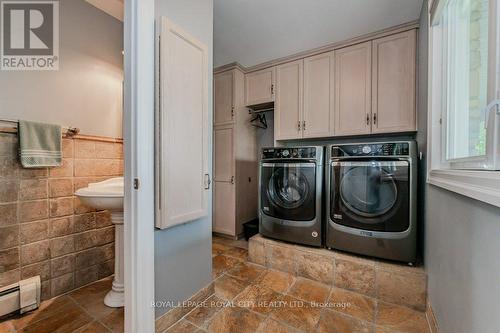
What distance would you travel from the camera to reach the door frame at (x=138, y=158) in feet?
3.51

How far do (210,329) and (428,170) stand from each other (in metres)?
1.73

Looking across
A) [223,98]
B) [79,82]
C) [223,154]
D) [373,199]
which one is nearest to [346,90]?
[373,199]

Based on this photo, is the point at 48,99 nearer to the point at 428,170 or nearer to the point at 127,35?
the point at 127,35

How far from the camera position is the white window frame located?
0.68 meters

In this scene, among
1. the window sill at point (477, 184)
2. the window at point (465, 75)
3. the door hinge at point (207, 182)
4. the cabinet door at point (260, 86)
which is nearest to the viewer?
the window sill at point (477, 184)

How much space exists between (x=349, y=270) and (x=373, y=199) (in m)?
0.60

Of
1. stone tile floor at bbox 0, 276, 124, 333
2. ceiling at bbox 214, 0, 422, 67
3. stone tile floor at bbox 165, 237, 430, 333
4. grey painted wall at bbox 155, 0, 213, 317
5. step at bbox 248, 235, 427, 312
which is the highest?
ceiling at bbox 214, 0, 422, 67

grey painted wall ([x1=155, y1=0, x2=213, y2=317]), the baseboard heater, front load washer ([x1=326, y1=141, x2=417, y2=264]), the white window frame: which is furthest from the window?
the baseboard heater

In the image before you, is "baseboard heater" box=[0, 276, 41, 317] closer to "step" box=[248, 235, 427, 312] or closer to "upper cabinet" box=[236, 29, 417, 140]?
"step" box=[248, 235, 427, 312]

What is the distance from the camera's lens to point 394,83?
77.8 inches

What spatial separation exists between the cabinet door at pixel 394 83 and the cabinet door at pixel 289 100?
74cm

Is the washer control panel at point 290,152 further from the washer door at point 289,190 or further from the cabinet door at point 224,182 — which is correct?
the cabinet door at point 224,182

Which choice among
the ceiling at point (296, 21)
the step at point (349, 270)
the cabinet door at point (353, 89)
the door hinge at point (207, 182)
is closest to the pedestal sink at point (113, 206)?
the door hinge at point (207, 182)

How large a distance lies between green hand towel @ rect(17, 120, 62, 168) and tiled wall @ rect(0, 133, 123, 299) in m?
0.08
